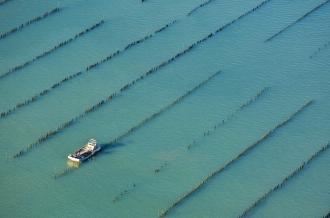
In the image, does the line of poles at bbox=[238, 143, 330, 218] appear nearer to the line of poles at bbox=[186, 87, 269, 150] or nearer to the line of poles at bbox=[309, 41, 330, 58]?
the line of poles at bbox=[186, 87, 269, 150]

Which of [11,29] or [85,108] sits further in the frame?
[11,29]

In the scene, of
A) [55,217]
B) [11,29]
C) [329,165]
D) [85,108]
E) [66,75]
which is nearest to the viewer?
[55,217]

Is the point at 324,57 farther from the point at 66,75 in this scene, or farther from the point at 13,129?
the point at 13,129

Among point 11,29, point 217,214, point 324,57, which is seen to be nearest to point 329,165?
point 217,214

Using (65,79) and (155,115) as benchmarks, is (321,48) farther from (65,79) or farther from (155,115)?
(65,79)

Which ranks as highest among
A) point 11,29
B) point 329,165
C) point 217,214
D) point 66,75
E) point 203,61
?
point 11,29

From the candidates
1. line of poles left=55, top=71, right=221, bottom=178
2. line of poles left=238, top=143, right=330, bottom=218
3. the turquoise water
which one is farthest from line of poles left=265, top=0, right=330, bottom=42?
line of poles left=238, top=143, right=330, bottom=218
